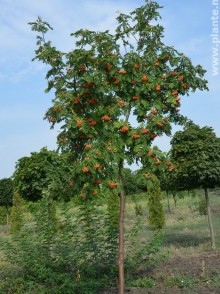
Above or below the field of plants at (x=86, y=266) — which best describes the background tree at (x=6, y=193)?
above

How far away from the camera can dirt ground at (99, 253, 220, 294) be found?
706cm

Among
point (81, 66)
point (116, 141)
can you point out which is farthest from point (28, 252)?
point (81, 66)

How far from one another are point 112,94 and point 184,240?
8131 millimetres

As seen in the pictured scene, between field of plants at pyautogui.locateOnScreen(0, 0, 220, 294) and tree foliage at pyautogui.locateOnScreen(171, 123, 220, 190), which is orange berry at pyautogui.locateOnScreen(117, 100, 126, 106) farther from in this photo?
tree foliage at pyautogui.locateOnScreen(171, 123, 220, 190)

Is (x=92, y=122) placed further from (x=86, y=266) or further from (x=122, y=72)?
(x=86, y=266)

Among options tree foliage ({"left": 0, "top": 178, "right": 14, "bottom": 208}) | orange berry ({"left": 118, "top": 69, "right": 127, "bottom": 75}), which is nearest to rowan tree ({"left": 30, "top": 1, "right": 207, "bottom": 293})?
orange berry ({"left": 118, "top": 69, "right": 127, "bottom": 75})

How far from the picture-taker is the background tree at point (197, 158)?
11.2 meters

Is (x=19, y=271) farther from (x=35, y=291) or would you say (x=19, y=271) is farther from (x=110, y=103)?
(x=110, y=103)

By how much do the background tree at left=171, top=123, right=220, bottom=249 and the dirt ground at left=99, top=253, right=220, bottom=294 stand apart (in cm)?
245

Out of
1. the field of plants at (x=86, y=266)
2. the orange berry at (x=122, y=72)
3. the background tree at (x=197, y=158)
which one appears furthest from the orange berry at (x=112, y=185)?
the background tree at (x=197, y=158)

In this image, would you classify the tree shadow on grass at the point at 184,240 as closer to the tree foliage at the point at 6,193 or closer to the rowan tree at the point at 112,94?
the rowan tree at the point at 112,94

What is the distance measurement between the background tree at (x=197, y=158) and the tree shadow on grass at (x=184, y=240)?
111 centimetres

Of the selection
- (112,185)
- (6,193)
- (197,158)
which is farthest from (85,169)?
(6,193)

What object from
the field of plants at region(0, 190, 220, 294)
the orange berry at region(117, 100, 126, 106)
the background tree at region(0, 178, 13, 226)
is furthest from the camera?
the background tree at region(0, 178, 13, 226)
